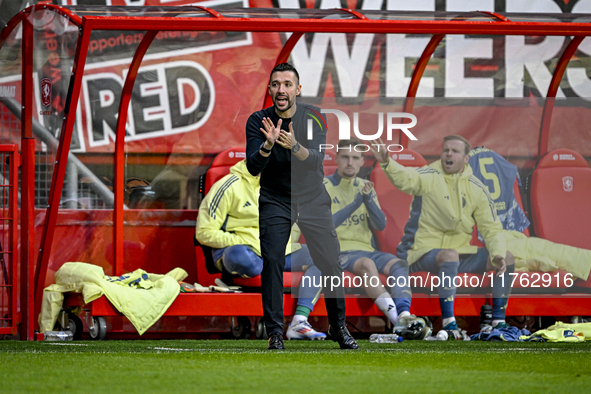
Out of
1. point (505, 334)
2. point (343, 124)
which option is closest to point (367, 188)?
point (343, 124)

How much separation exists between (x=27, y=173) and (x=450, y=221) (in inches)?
115

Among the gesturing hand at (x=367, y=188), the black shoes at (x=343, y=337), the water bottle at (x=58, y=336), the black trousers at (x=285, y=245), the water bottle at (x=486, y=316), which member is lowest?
the water bottle at (x=58, y=336)

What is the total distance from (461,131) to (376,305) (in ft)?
5.63

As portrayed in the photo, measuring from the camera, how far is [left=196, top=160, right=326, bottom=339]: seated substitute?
6.10 metres

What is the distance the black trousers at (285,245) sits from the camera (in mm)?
4539

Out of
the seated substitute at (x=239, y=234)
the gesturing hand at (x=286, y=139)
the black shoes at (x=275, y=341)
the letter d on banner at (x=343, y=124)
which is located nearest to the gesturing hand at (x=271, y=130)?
the gesturing hand at (x=286, y=139)

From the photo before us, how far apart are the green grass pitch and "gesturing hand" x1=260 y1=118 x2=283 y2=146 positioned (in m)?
1.04

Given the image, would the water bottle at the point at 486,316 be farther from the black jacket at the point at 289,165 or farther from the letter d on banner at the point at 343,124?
the black jacket at the point at 289,165

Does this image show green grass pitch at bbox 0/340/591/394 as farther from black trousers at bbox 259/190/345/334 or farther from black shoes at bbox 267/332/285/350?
black trousers at bbox 259/190/345/334

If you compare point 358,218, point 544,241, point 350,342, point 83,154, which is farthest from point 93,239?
point 544,241

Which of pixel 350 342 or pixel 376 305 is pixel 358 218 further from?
pixel 350 342

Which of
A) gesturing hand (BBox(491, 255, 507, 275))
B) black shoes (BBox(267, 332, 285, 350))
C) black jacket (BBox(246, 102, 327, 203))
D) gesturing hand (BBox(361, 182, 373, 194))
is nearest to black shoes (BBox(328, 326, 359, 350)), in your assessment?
black shoes (BBox(267, 332, 285, 350))

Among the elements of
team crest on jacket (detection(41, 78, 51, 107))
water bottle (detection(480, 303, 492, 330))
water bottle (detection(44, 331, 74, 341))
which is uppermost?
team crest on jacket (detection(41, 78, 51, 107))

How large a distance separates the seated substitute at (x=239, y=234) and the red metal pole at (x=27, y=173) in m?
1.14
